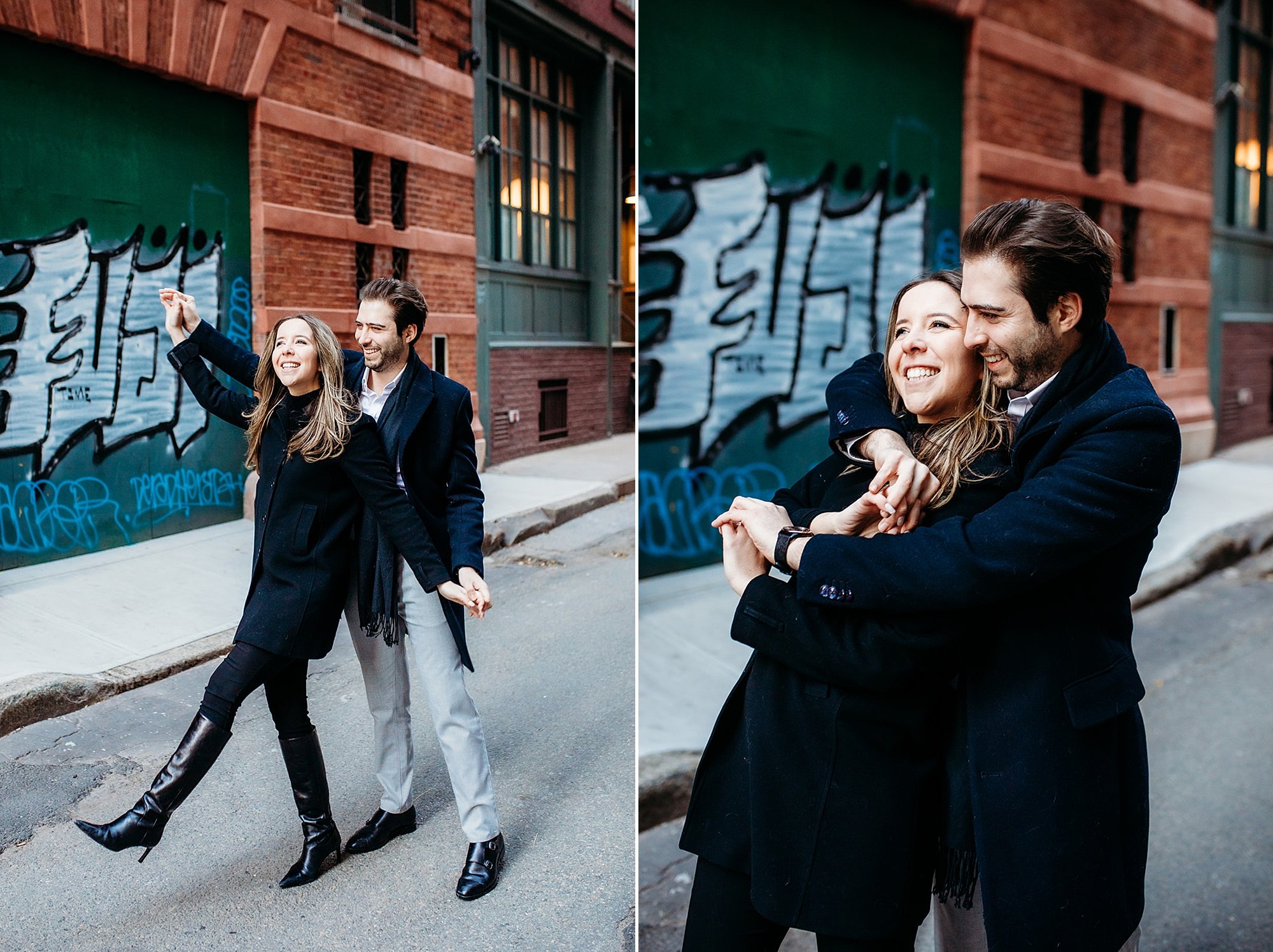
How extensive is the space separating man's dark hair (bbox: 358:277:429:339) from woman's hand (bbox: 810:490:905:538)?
42.1 inches

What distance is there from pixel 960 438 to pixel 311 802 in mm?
1583

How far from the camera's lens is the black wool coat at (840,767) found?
1574 millimetres

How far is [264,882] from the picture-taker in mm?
2109

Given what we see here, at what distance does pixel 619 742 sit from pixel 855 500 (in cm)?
131

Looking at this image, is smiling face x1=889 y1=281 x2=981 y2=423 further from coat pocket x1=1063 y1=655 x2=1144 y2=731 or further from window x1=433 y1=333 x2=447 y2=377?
window x1=433 y1=333 x2=447 y2=377

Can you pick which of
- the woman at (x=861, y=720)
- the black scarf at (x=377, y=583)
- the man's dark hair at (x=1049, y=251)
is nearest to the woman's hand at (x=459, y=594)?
the black scarf at (x=377, y=583)

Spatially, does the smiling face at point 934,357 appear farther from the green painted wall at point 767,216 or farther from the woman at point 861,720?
the green painted wall at point 767,216

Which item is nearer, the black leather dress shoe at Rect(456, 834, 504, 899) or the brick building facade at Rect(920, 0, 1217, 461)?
the black leather dress shoe at Rect(456, 834, 504, 899)

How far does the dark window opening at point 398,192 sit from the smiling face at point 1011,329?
1.35m

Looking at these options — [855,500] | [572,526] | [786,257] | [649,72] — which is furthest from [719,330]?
[855,500]

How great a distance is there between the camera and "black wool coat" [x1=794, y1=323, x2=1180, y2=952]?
140 centimetres

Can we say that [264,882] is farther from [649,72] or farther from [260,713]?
[649,72]

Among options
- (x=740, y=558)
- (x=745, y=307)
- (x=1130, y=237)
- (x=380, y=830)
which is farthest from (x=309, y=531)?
(x=1130, y=237)

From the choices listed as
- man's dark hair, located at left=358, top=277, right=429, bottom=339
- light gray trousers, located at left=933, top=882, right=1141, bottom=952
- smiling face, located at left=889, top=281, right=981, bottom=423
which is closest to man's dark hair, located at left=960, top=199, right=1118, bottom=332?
smiling face, located at left=889, top=281, right=981, bottom=423
